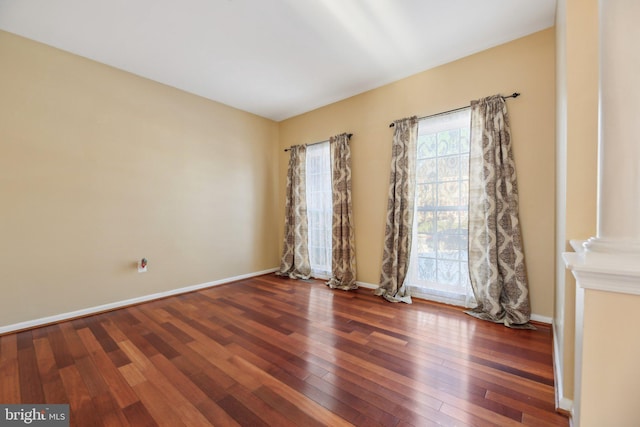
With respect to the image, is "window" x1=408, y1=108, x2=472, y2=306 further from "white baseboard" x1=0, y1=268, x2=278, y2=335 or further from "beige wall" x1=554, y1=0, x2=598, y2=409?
"white baseboard" x1=0, y1=268, x2=278, y2=335

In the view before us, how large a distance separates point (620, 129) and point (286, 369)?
2.06 meters

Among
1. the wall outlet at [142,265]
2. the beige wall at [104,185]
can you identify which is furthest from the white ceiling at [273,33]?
the wall outlet at [142,265]

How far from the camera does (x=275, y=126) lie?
465 centimetres

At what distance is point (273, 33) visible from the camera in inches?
92.6

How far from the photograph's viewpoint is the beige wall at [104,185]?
91.8 inches

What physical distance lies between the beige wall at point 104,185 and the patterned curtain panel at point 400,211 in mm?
2334

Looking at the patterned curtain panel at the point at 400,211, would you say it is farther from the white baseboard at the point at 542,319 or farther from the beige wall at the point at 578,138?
the beige wall at the point at 578,138

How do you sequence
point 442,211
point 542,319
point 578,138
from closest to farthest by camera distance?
point 578,138 < point 542,319 < point 442,211

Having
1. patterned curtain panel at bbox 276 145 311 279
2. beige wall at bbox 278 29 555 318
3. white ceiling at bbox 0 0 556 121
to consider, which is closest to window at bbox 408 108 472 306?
beige wall at bbox 278 29 555 318

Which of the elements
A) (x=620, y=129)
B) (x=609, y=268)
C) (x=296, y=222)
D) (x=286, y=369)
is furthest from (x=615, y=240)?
(x=296, y=222)

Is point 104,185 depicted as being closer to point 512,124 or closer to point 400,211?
point 400,211

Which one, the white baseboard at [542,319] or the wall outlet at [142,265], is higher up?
the wall outlet at [142,265]

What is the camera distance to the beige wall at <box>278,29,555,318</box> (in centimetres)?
227

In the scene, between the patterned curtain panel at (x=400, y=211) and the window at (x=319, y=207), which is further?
the window at (x=319, y=207)
